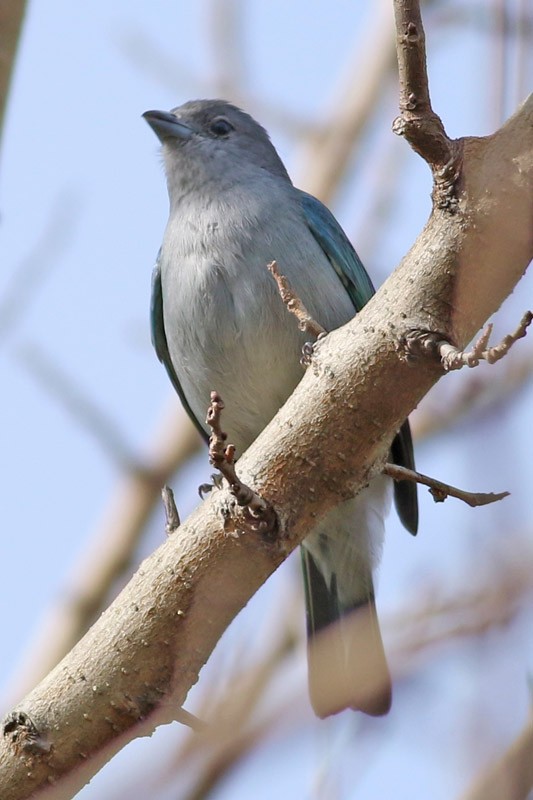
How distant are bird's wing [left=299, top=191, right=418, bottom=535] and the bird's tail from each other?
1.61 ft

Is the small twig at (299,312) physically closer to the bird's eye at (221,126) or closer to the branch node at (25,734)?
the branch node at (25,734)

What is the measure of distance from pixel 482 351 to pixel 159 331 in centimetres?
323

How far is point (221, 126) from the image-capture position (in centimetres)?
628

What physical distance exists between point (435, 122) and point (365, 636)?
2865 millimetres

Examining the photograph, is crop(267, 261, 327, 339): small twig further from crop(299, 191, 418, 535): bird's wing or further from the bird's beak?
the bird's beak

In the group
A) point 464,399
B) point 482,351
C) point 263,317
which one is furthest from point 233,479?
point 464,399

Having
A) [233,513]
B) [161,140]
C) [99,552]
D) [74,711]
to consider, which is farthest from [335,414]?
[99,552]

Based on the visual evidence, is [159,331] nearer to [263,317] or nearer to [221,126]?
[263,317]

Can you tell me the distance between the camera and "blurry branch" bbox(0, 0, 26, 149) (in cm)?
421

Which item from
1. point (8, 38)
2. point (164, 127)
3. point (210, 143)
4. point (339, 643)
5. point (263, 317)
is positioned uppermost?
point (8, 38)

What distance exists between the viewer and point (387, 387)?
127 inches

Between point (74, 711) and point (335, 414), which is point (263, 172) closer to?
point (335, 414)

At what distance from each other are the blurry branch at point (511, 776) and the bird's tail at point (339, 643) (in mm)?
1751

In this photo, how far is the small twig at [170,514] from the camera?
377 centimetres
